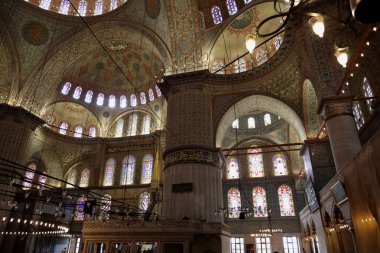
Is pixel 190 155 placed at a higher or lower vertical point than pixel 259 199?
higher

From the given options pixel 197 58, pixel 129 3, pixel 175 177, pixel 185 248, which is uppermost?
pixel 129 3

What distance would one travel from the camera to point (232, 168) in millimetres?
21656

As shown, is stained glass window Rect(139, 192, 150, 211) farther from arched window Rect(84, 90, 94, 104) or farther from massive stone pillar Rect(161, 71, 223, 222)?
arched window Rect(84, 90, 94, 104)

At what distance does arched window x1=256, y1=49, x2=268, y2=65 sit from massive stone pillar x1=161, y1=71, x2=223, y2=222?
3.37 m

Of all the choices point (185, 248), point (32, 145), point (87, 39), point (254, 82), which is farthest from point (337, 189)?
point (32, 145)

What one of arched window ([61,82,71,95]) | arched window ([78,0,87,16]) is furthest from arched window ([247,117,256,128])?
arched window ([61,82,71,95])

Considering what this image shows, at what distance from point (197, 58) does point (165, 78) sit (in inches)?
84.5

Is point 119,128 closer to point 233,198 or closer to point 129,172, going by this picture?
point 129,172

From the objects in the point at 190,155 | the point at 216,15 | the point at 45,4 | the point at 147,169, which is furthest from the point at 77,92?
the point at 190,155

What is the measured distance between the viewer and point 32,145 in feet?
66.0

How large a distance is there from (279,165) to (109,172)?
504 inches

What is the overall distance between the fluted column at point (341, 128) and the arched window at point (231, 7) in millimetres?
8716

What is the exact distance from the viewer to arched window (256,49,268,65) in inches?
613

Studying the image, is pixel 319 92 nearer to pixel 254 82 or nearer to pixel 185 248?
pixel 254 82
